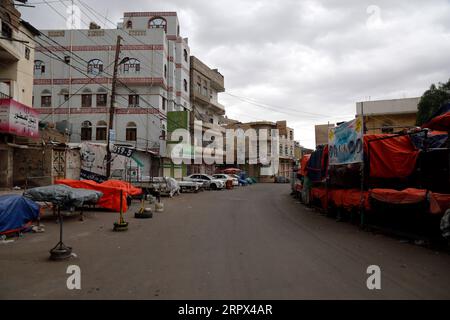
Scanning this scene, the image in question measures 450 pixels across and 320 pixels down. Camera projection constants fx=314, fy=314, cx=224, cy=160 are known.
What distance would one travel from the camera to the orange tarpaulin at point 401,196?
7.98 meters

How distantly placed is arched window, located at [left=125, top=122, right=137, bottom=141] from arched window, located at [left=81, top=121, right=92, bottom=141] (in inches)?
165

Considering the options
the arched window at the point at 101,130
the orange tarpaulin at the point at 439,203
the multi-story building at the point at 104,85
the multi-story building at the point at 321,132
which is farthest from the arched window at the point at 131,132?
the orange tarpaulin at the point at 439,203

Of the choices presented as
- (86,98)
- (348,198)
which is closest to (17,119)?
(348,198)

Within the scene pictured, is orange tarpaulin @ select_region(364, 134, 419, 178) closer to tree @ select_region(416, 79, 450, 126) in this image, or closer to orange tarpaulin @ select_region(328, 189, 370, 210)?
orange tarpaulin @ select_region(328, 189, 370, 210)

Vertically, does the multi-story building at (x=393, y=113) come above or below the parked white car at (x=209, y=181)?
above

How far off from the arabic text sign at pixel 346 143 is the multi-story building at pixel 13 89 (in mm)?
16255

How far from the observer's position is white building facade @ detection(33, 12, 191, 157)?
3612 centimetres

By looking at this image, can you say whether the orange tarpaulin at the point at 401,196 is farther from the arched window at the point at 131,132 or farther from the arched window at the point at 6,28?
the arched window at the point at 131,132

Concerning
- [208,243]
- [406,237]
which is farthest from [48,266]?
[406,237]

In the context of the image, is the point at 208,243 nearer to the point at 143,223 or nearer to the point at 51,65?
the point at 143,223

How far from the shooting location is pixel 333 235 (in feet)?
30.9

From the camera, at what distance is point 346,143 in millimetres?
11680

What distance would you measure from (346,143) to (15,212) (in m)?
11.2
